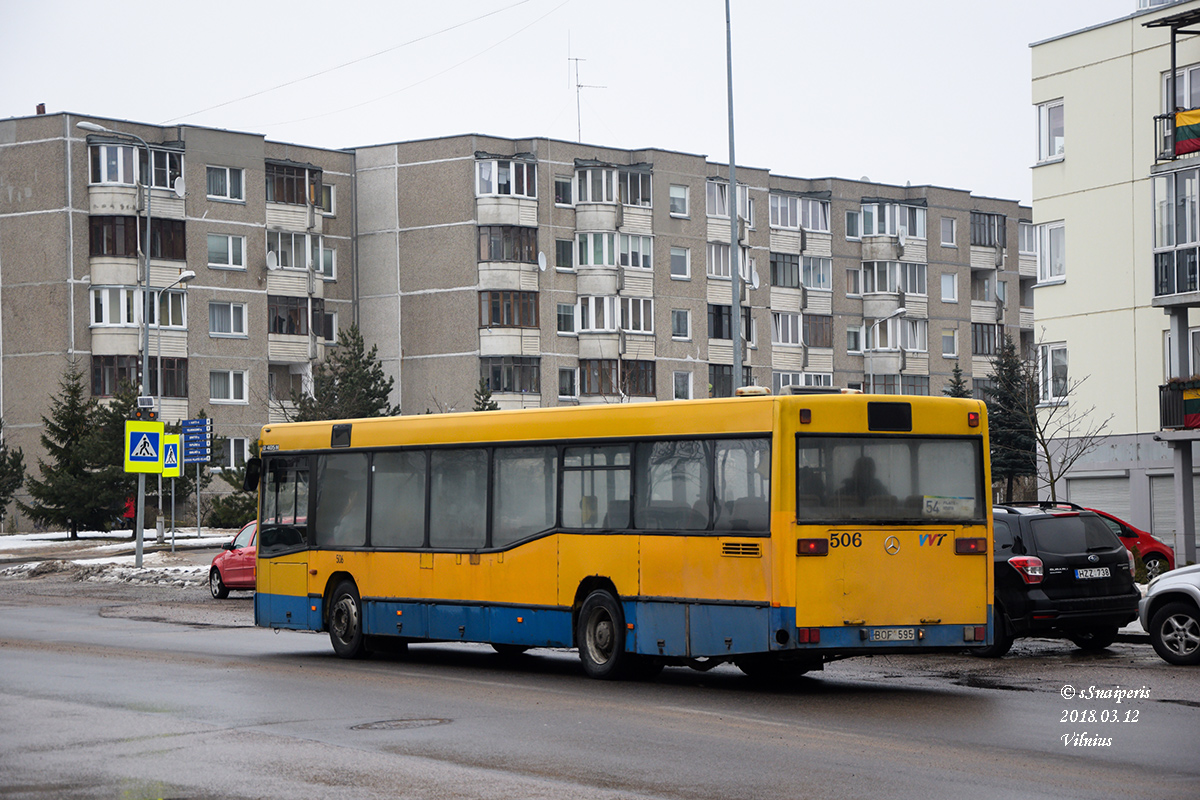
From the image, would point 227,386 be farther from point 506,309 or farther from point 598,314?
point 598,314

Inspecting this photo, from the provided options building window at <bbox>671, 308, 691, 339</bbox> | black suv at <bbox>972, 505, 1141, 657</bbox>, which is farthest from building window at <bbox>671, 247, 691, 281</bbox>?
black suv at <bbox>972, 505, 1141, 657</bbox>

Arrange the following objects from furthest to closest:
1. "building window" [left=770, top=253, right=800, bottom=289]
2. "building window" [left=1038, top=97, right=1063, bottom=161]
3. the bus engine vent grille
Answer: "building window" [left=770, top=253, right=800, bottom=289]
"building window" [left=1038, top=97, right=1063, bottom=161]
the bus engine vent grille

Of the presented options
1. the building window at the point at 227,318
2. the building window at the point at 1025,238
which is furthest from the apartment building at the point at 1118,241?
the building window at the point at 1025,238

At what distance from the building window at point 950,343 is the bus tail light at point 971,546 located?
77.7m

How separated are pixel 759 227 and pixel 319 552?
69.2 metres

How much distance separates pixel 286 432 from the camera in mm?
19984

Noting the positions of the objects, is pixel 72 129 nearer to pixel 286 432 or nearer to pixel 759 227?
pixel 759 227

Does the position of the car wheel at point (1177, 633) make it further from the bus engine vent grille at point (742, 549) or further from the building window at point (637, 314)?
the building window at point (637, 314)

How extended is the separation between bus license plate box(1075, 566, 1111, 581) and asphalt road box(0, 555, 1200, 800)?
0.91 m

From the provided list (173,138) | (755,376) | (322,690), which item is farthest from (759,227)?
(322,690)

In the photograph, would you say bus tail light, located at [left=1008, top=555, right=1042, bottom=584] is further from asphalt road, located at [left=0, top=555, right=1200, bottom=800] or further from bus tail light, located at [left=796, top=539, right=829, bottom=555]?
bus tail light, located at [left=796, top=539, right=829, bottom=555]

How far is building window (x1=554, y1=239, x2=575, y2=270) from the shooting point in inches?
3022

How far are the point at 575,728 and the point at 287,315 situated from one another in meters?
66.1

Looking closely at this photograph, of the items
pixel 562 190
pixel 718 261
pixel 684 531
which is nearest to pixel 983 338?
pixel 718 261
